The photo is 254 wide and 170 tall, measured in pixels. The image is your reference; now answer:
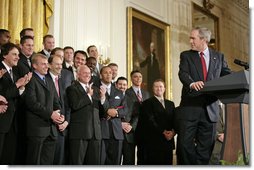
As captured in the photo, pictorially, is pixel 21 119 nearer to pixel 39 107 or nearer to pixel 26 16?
pixel 39 107

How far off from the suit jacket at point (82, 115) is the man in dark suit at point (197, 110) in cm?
92

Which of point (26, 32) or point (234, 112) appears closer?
point (234, 112)

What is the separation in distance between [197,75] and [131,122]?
1.04m

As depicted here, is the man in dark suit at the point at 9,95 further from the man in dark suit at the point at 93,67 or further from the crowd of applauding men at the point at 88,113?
the man in dark suit at the point at 93,67

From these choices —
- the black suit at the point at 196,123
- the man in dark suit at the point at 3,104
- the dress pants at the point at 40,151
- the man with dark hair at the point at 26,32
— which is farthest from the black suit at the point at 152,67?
the man in dark suit at the point at 3,104

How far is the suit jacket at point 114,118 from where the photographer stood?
5.15 m

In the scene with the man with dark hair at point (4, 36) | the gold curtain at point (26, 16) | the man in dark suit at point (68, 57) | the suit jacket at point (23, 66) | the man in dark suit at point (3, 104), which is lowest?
the man in dark suit at point (3, 104)

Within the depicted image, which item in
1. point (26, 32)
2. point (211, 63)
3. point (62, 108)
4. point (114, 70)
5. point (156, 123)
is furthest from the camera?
point (114, 70)

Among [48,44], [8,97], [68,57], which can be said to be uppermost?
[48,44]

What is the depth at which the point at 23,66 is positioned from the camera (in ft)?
15.6

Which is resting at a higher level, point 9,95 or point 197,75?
point 197,75

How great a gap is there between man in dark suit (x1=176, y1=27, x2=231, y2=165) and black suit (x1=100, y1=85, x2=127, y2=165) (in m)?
0.70

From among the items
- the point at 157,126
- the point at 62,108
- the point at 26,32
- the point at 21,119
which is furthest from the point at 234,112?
the point at 26,32

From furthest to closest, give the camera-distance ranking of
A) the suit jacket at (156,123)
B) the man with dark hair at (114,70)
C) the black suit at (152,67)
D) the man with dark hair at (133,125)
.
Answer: the black suit at (152,67) → the man with dark hair at (114,70) → the suit jacket at (156,123) → the man with dark hair at (133,125)
